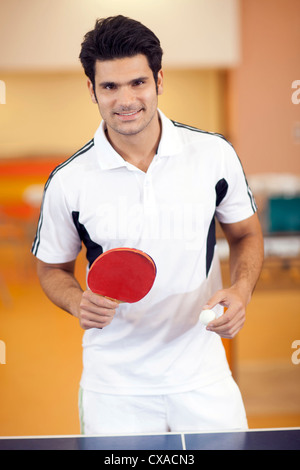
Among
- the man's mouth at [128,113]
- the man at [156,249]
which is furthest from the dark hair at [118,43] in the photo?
the man's mouth at [128,113]

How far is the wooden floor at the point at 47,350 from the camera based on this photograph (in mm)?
2324

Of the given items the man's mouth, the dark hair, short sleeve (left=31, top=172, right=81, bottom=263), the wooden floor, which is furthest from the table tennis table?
the dark hair

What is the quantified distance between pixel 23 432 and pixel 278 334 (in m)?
1.04

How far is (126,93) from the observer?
5.24 feet

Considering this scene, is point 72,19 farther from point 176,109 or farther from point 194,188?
point 194,188

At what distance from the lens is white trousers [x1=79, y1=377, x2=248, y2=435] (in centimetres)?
175

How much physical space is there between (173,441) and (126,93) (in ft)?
2.93

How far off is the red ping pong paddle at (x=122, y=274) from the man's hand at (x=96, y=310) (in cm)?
2

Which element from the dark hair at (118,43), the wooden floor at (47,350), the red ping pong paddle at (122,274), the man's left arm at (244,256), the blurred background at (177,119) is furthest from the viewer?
the wooden floor at (47,350)

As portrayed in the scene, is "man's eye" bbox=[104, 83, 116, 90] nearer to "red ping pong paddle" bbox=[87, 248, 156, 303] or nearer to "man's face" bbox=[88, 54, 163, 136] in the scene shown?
"man's face" bbox=[88, 54, 163, 136]

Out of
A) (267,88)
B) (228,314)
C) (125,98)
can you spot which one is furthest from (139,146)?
(267,88)

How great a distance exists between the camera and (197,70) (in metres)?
2.09

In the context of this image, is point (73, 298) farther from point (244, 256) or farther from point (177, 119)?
point (177, 119)

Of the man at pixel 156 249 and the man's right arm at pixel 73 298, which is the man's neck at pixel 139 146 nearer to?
the man at pixel 156 249
